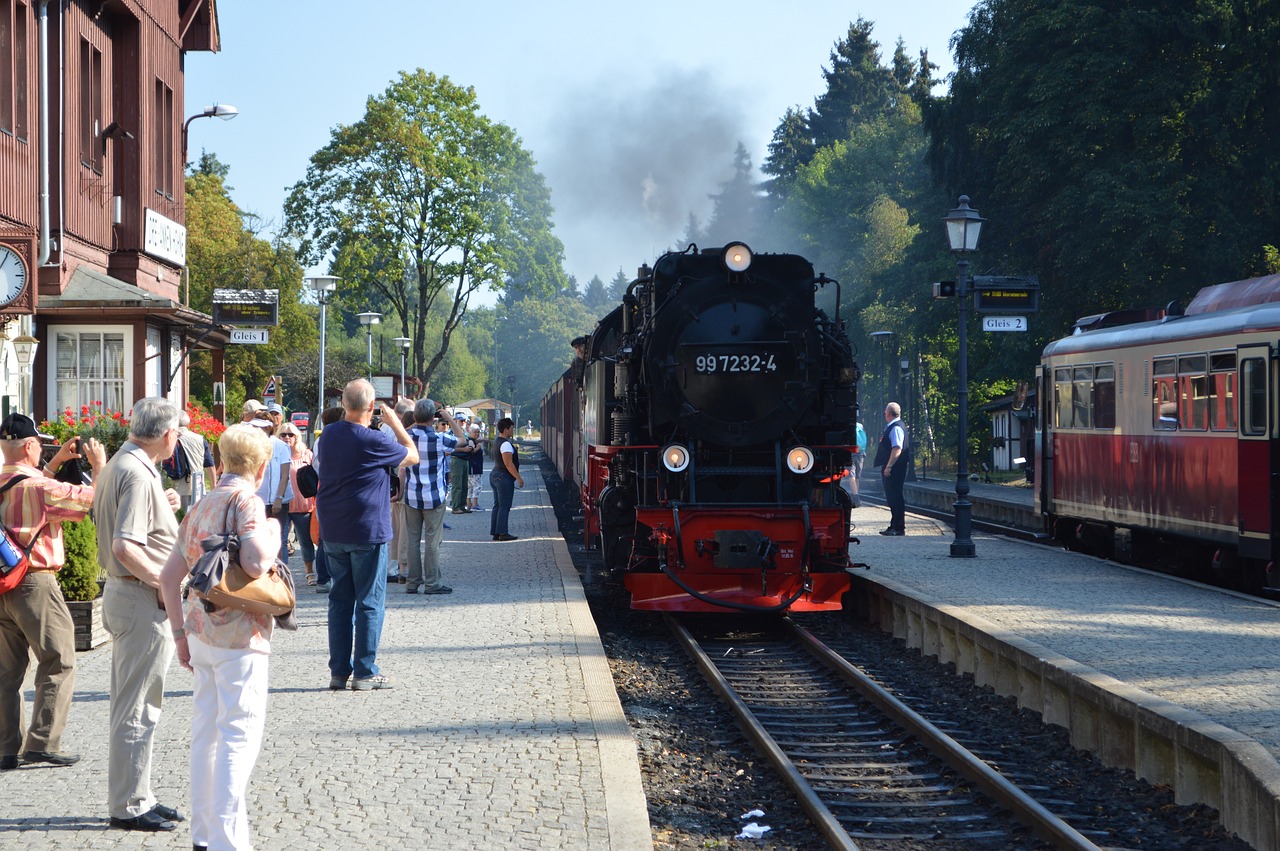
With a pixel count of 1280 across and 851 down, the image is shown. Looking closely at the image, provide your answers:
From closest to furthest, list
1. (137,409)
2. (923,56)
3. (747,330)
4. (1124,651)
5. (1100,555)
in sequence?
(137,409), (1124,651), (747,330), (1100,555), (923,56)

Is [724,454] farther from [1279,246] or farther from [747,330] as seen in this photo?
[1279,246]

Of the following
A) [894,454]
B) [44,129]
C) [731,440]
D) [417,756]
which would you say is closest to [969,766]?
[417,756]

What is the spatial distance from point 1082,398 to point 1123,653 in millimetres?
8832

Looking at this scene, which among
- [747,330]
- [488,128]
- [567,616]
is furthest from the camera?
[488,128]

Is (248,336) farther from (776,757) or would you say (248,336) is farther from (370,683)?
(776,757)

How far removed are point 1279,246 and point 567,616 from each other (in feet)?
82.0

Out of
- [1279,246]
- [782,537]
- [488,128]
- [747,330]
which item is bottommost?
[782,537]

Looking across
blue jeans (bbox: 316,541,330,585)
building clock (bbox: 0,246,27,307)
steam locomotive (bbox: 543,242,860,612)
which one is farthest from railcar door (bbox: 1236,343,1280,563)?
building clock (bbox: 0,246,27,307)

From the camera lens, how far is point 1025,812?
23.3ft

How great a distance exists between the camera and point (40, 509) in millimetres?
6867

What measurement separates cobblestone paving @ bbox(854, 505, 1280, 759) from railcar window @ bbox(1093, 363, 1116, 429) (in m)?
1.73

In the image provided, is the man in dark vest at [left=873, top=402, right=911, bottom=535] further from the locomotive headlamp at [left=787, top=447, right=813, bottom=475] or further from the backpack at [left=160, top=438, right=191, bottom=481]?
Answer: the backpack at [left=160, top=438, right=191, bottom=481]

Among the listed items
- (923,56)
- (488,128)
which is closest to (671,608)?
(488,128)

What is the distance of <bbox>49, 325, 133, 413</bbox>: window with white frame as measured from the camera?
2111 cm
